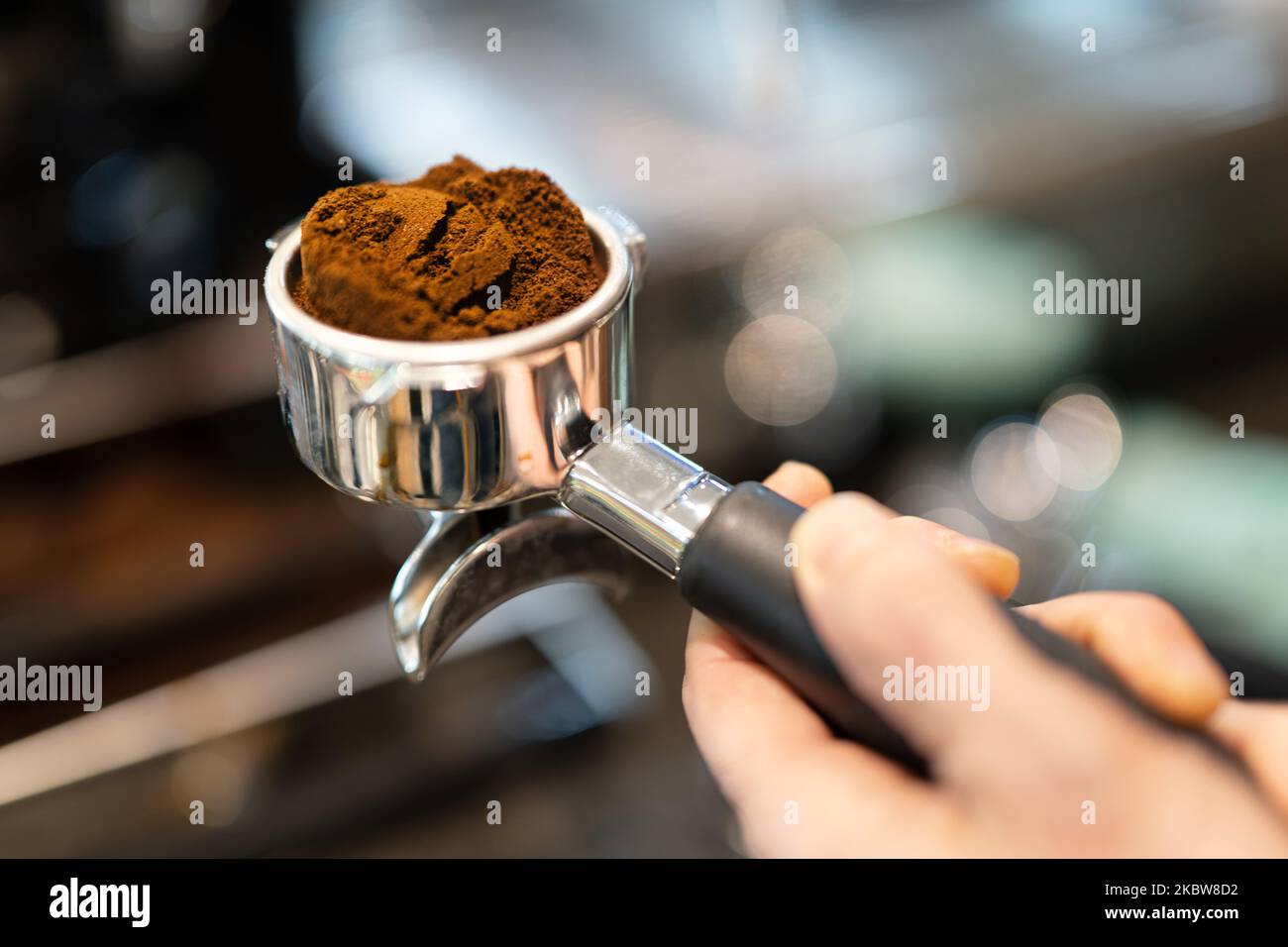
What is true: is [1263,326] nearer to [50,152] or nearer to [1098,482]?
[1098,482]

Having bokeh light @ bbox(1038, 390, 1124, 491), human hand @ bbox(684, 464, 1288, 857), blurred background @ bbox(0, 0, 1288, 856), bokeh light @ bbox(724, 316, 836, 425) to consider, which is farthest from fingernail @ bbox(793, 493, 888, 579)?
bokeh light @ bbox(1038, 390, 1124, 491)

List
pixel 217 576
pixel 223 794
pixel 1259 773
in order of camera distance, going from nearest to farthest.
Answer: pixel 1259 773 → pixel 223 794 → pixel 217 576

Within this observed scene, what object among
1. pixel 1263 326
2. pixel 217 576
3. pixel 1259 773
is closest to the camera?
pixel 1259 773

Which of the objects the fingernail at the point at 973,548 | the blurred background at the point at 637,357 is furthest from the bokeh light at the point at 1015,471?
the fingernail at the point at 973,548

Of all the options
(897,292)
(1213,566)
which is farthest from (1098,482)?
(897,292)

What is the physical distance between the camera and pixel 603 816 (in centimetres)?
85

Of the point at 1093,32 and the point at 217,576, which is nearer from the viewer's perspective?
the point at 217,576

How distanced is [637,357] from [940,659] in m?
0.65

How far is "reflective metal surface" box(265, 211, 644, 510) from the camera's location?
333mm

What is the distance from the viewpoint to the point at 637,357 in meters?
0.94

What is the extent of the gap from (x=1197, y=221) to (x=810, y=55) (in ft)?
1.73

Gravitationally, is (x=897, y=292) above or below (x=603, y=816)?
above

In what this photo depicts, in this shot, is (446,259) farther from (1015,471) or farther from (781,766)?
(1015,471)

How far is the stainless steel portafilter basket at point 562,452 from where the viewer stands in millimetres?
335
